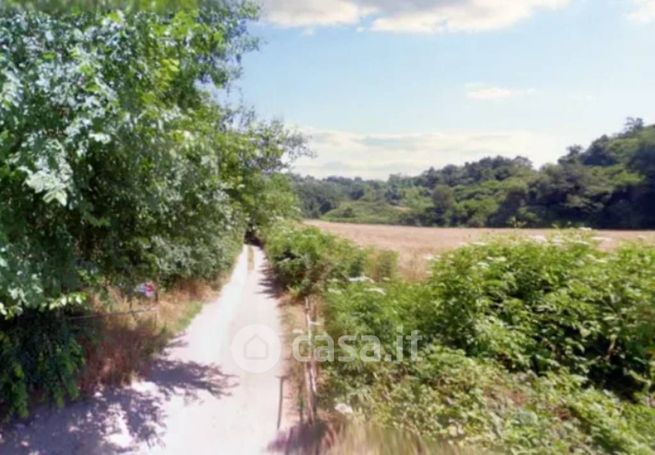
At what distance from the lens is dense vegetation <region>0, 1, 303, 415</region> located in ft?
9.17

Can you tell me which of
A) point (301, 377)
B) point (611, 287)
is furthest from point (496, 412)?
point (611, 287)

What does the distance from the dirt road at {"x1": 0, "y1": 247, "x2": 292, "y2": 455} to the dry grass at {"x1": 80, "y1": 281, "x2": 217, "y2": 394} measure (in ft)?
0.79

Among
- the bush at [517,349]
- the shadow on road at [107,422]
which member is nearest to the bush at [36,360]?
the shadow on road at [107,422]

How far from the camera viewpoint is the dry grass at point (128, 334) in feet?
17.2

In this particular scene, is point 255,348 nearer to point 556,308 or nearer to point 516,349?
point 516,349

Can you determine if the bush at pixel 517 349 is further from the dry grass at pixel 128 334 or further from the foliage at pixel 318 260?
the dry grass at pixel 128 334

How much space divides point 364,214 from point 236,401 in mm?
55813

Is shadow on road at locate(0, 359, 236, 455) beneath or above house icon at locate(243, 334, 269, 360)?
above

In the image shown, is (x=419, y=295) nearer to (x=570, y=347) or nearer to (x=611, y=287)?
A: (x=570, y=347)

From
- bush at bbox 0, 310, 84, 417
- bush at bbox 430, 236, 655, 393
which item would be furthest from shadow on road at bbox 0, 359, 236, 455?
bush at bbox 430, 236, 655, 393

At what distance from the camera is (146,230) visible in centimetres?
484

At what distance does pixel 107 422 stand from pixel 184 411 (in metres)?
0.88

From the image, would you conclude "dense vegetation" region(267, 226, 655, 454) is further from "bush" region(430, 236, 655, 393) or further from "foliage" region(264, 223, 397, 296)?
"foliage" region(264, 223, 397, 296)

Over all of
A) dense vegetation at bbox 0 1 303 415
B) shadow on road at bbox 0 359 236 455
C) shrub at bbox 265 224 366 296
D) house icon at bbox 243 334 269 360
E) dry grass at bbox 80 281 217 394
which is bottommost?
house icon at bbox 243 334 269 360
